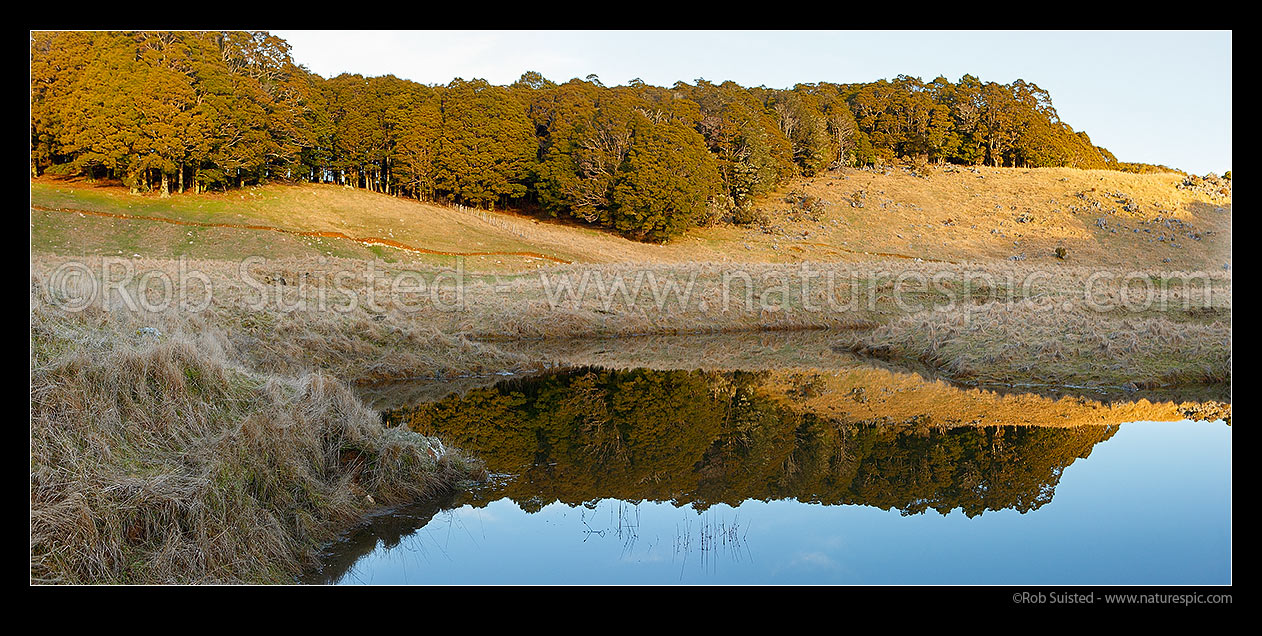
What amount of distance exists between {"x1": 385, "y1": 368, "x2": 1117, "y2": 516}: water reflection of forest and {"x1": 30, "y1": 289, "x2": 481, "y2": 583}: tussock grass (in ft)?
4.61

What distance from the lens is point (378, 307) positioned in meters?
21.2

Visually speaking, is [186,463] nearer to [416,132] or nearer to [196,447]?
[196,447]

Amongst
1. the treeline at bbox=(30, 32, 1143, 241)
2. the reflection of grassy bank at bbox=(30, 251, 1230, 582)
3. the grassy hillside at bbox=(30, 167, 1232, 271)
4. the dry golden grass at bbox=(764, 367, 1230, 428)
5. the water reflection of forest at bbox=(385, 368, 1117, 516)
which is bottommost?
the water reflection of forest at bbox=(385, 368, 1117, 516)

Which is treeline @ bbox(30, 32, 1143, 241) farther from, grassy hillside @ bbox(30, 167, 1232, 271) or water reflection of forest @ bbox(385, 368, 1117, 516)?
water reflection of forest @ bbox(385, 368, 1117, 516)

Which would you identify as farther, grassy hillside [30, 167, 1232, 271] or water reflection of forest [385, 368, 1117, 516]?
grassy hillside [30, 167, 1232, 271]

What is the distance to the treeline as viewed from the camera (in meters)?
42.8

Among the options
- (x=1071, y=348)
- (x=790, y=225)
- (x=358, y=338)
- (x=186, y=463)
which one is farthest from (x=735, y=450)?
(x=790, y=225)

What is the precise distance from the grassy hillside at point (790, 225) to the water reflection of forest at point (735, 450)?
2497 cm

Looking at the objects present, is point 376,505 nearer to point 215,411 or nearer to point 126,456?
point 215,411

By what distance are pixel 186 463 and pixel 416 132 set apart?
50090 millimetres

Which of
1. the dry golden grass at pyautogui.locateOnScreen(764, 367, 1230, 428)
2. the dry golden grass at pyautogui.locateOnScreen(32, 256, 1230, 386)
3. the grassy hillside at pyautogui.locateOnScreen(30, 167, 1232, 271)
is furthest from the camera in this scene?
the grassy hillside at pyautogui.locateOnScreen(30, 167, 1232, 271)

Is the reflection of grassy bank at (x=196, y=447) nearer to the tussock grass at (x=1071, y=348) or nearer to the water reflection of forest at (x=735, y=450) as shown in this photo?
the tussock grass at (x=1071, y=348)

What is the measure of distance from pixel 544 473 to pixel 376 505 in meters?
2.18

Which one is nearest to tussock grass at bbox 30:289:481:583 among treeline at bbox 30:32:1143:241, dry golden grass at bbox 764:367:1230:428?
dry golden grass at bbox 764:367:1230:428
